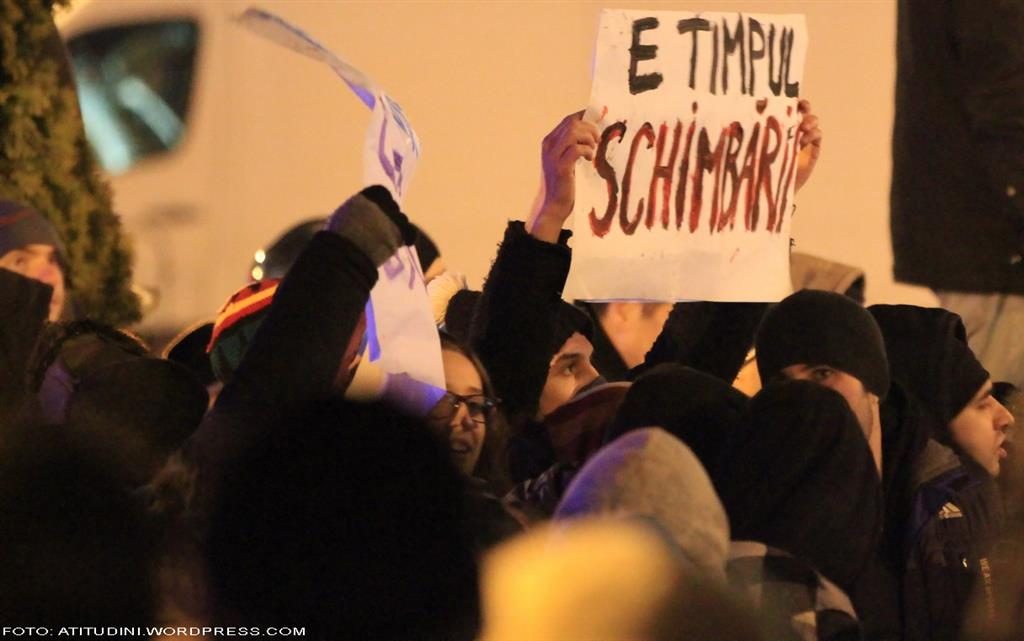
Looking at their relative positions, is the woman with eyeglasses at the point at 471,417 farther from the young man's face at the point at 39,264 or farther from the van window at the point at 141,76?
the van window at the point at 141,76

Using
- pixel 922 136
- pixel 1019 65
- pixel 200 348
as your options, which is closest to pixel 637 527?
pixel 200 348

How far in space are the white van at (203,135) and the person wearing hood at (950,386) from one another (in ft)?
7.98

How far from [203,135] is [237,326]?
2605 millimetres

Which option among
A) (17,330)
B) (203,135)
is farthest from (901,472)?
(203,135)

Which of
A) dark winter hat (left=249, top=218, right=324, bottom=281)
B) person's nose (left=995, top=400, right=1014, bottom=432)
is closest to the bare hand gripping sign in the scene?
person's nose (left=995, top=400, right=1014, bottom=432)

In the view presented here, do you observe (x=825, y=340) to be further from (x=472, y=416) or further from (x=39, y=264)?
(x=39, y=264)

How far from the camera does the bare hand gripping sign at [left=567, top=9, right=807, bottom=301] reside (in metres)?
3.13

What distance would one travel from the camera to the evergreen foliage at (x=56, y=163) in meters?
4.68

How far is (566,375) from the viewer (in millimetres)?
3402

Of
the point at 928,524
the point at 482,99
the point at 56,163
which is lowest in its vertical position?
the point at 928,524

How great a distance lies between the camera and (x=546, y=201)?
312 cm

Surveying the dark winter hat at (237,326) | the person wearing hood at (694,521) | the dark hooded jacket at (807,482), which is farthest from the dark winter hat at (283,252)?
the person wearing hood at (694,521)

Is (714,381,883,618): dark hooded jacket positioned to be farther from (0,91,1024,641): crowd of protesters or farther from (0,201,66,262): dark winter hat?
(0,201,66,262): dark winter hat

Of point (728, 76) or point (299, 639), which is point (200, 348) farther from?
point (299, 639)
